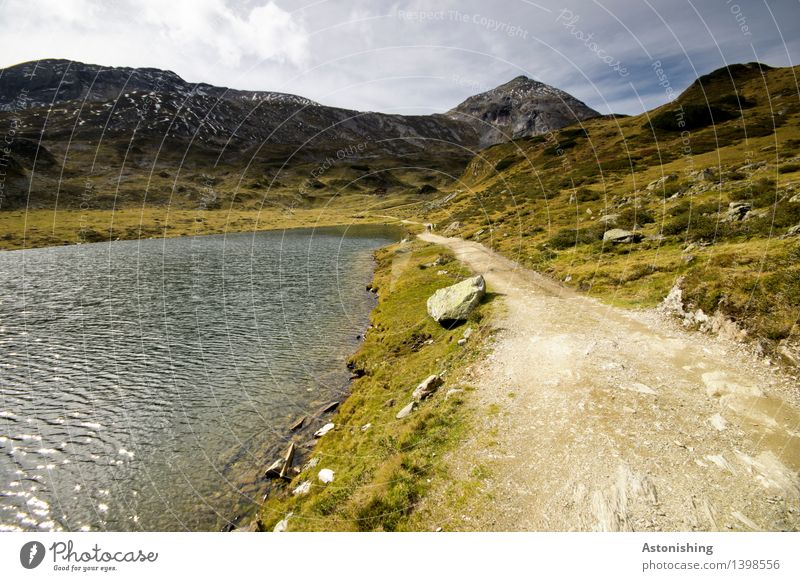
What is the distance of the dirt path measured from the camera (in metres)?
10.0

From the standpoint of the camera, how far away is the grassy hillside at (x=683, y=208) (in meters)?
20.0

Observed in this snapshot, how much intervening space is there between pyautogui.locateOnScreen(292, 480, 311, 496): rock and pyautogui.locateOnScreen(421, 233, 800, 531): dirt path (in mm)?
7252

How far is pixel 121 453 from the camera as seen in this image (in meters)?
20.2

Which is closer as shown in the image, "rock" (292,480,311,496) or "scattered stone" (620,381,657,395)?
"scattered stone" (620,381,657,395)

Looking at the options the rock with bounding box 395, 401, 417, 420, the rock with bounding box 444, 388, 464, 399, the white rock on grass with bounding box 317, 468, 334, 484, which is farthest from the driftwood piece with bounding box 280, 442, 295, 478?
the rock with bounding box 444, 388, 464, 399

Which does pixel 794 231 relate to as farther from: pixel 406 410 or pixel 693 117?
pixel 693 117

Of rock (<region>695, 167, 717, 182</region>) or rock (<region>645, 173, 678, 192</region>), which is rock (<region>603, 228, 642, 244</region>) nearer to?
rock (<region>695, 167, 717, 182</region>)

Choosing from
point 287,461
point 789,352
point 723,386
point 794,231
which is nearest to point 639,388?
point 723,386

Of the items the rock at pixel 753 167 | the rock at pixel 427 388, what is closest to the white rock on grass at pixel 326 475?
the rock at pixel 427 388

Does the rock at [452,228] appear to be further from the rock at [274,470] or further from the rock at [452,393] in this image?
the rock at [274,470]

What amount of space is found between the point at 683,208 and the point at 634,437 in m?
41.9
